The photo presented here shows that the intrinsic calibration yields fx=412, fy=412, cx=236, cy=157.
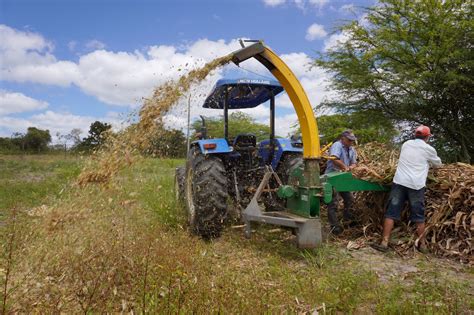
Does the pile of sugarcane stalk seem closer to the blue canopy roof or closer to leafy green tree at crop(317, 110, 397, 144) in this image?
the blue canopy roof

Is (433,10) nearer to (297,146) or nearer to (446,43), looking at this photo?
(446,43)

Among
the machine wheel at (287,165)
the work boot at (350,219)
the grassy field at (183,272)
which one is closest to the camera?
the grassy field at (183,272)

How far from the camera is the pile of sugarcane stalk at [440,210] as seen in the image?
5.00m

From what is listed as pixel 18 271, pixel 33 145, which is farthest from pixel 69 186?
pixel 33 145

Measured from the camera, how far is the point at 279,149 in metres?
5.79

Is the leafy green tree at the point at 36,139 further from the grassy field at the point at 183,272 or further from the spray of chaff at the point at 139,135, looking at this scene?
the grassy field at the point at 183,272

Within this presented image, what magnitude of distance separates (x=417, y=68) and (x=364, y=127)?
8.06ft

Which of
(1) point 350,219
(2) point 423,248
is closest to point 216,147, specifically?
(1) point 350,219

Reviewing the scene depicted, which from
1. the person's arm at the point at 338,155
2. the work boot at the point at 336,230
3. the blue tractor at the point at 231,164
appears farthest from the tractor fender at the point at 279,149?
the work boot at the point at 336,230

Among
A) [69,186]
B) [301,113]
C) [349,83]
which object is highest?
[349,83]

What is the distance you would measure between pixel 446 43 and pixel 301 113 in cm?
750

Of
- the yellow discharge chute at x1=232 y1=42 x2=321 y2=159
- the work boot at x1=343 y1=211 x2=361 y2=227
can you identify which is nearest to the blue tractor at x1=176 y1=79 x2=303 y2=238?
Answer: the yellow discharge chute at x1=232 y1=42 x2=321 y2=159

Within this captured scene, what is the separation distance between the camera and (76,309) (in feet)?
10.5

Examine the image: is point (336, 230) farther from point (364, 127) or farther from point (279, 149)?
point (364, 127)
